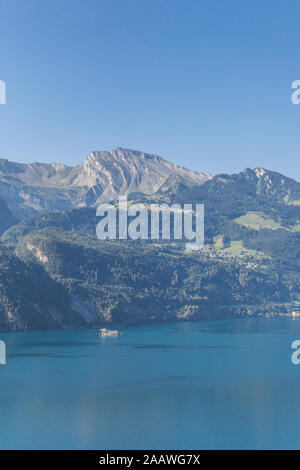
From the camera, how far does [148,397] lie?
11875 cm

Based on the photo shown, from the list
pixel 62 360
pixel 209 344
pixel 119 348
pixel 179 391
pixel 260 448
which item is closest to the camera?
pixel 260 448

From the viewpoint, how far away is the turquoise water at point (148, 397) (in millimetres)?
92569

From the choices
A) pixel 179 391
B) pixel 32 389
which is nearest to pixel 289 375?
pixel 179 391

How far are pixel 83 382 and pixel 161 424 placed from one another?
1434 inches

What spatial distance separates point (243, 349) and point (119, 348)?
34.4 metres

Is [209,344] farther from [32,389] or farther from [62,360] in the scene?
[32,389]

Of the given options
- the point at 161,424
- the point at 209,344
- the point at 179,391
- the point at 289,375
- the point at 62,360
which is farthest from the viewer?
the point at 209,344

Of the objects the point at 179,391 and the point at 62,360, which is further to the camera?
the point at 62,360

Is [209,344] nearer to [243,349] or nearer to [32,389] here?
[243,349]

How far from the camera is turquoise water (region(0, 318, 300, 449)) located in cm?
9257

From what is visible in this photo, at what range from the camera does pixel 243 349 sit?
7215 inches
